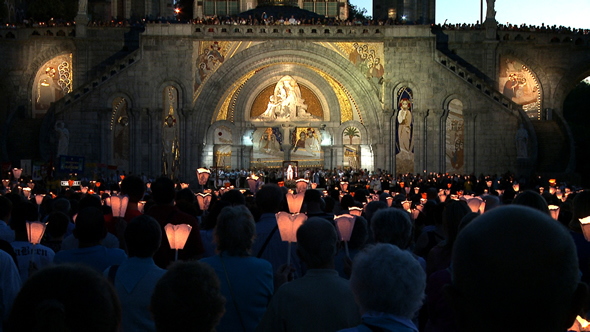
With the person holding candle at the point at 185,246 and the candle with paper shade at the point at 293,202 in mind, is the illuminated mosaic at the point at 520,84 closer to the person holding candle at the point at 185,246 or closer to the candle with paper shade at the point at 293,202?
the candle with paper shade at the point at 293,202

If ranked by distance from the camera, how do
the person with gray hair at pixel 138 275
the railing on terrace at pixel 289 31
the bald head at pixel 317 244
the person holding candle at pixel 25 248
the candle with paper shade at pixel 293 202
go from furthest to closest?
the railing on terrace at pixel 289 31 < the candle with paper shade at pixel 293 202 < the person holding candle at pixel 25 248 < the person with gray hair at pixel 138 275 < the bald head at pixel 317 244

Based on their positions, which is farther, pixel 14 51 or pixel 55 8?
pixel 55 8

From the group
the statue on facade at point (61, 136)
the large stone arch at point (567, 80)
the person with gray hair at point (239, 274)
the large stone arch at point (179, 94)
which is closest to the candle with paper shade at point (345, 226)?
the person with gray hair at point (239, 274)

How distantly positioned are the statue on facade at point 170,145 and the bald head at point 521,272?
116 feet

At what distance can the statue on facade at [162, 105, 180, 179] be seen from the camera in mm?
36969

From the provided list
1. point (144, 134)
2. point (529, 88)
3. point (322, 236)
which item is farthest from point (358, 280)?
point (529, 88)

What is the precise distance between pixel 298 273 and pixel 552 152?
31926 mm

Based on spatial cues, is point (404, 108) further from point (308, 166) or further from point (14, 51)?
point (14, 51)

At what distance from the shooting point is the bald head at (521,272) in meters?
2.11

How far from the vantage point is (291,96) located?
129 ft

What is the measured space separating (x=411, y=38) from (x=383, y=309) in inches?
1389

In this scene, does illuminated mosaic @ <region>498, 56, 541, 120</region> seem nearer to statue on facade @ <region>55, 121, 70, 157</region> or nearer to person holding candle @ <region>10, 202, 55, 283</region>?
statue on facade @ <region>55, 121, 70, 157</region>

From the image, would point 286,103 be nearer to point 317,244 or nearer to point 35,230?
point 35,230

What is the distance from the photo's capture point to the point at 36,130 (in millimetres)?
35250
